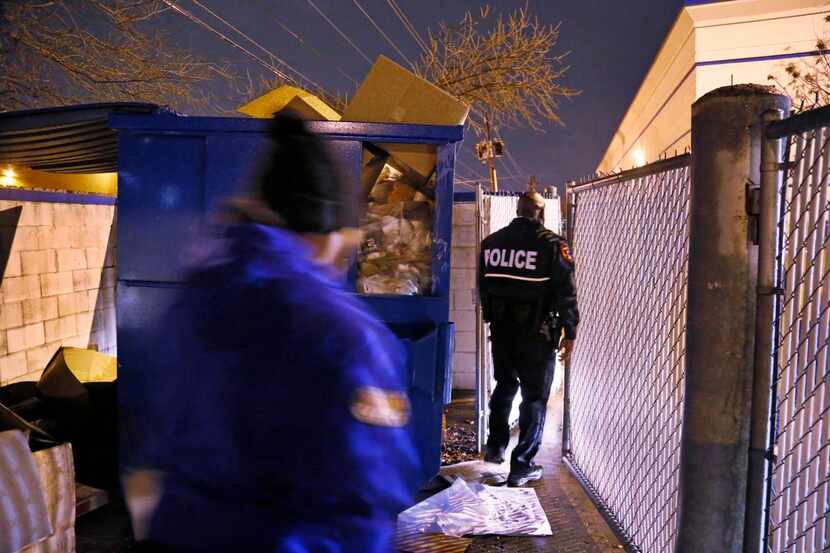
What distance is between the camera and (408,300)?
371 cm

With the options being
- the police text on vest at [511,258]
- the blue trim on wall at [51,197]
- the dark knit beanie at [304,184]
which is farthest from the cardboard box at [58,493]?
the police text on vest at [511,258]

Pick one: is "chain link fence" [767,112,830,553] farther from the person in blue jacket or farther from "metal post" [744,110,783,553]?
the person in blue jacket

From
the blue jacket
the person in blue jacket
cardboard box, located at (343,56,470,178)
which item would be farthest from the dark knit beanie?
cardboard box, located at (343,56,470,178)

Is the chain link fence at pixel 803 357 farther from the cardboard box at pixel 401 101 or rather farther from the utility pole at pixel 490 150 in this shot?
the utility pole at pixel 490 150

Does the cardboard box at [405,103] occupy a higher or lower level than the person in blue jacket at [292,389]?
higher

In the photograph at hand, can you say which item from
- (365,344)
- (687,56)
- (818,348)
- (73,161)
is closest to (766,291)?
(818,348)

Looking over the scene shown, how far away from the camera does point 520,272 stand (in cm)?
462

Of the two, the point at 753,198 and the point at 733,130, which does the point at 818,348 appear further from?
the point at 733,130

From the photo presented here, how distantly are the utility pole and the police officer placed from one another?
38.5 ft

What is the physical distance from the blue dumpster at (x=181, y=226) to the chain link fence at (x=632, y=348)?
114cm

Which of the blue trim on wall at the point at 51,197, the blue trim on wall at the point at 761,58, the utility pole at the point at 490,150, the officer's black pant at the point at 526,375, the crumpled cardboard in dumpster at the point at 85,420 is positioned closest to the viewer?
the crumpled cardboard in dumpster at the point at 85,420

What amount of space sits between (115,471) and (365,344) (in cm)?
288

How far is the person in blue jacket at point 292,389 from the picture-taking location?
2.49m

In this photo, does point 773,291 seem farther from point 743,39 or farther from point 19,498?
point 743,39
